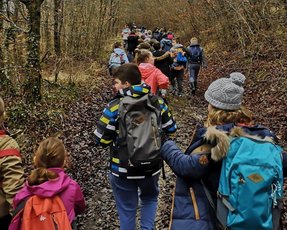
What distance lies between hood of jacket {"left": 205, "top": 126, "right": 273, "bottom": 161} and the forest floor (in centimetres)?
297

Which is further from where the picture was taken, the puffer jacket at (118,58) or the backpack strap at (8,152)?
the puffer jacket at (118,58)

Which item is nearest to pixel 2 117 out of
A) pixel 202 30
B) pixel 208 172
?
pixel 208 172

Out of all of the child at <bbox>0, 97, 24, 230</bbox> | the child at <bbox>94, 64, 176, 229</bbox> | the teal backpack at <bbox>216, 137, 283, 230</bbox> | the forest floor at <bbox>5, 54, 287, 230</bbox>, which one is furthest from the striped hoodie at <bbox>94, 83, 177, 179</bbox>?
the forest floor at <bbox>5, 54, 287, 230</bbox>

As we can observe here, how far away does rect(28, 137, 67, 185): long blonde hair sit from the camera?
3.08m

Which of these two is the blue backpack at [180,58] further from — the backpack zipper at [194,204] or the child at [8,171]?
the backpack zipper at [194,204]

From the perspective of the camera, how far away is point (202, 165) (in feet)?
8.50

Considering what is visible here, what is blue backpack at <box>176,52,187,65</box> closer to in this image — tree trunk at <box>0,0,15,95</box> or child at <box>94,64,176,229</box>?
tree trunk at <box>0,0,15,95</box>

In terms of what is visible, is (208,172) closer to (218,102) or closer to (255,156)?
(255,156)

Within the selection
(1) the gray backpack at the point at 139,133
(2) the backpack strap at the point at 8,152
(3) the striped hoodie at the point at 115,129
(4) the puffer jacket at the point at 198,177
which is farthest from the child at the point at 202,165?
(2) the backpack strap at the point at 8,152

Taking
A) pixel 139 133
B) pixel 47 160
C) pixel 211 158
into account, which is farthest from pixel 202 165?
pixel 47 160

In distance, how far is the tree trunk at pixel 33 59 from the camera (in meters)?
8.60

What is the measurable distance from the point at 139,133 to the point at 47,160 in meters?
0.94

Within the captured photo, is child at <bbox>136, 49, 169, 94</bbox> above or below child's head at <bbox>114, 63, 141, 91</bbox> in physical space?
below

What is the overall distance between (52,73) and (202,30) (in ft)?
53.0
